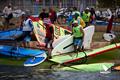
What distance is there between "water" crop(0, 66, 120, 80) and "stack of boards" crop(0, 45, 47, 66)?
3.66 ft

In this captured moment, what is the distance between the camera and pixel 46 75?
18.1 m

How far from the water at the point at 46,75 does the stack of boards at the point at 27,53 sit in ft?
3.66

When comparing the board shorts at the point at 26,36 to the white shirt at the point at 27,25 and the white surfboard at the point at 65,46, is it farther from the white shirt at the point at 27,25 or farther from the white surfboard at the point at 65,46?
the white surfboard at the point at 65,46

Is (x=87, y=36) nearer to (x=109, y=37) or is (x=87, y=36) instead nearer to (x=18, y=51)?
(x=109, y=37)

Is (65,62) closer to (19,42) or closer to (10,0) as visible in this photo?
(19,42)

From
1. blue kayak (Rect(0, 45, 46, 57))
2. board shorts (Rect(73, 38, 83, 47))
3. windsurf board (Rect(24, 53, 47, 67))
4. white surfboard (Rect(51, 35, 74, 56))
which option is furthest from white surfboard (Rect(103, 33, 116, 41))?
windsurf board (Rect(24, 53, 47, 67))

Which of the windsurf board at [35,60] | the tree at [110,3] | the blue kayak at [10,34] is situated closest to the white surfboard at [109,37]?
the blue kayak at [10,34]

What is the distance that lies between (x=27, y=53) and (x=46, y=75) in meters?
4.13

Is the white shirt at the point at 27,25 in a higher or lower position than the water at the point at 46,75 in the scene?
higher

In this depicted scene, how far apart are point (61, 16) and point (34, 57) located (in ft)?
54.0

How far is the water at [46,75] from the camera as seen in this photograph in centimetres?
1741

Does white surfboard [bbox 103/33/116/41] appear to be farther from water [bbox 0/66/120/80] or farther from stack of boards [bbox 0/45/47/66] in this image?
water [bbox 0/66/120/80]

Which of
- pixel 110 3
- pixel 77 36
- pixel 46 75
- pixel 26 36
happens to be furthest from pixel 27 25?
pixel 110 3

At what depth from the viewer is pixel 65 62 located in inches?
796
